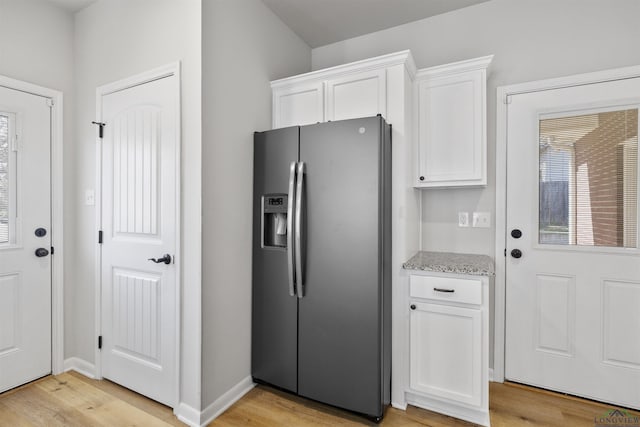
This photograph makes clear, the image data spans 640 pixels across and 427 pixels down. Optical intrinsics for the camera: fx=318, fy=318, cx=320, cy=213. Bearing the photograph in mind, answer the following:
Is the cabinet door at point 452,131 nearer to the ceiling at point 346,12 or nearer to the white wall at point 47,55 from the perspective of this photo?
the ceiling at point 346,12

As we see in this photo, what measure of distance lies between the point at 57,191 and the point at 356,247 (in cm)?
227

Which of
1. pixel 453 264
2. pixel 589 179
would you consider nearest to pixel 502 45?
pixel 589 179

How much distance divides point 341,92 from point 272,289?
143cm

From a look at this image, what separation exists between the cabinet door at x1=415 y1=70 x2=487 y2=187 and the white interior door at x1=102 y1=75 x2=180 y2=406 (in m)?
1.63

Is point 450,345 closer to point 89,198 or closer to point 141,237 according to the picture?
point 141,237

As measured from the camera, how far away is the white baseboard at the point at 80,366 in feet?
7.73

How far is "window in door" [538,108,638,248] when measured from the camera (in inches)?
78.5

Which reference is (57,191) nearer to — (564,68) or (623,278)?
(564,68)

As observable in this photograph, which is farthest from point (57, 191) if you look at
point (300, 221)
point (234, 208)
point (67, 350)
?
point (300, 221)

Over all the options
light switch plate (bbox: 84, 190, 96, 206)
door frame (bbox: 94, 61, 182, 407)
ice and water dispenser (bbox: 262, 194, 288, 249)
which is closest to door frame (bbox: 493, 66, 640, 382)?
ice and water dispenser (bbox: 262, 194, 288, 249)

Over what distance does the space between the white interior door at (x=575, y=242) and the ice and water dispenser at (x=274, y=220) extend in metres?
1.60

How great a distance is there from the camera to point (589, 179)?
2084mm

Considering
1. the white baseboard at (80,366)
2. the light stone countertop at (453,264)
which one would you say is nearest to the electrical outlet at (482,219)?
the light stone countertop at (453,264)

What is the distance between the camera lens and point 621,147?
2008 millimetres
